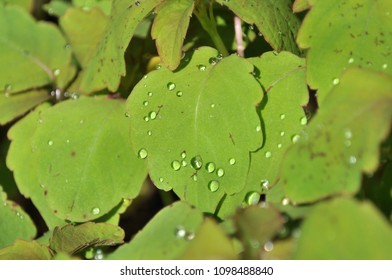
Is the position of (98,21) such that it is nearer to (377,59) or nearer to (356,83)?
(377,59)

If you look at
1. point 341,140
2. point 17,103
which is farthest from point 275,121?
point 17,103

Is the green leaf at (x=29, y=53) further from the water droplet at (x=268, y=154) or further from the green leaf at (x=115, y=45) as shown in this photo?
the water droplet at (x=268, y=154)

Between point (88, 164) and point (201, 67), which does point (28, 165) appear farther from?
point (201, 67)

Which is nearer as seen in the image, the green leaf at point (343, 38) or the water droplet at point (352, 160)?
the water droplet at point (352, 160)

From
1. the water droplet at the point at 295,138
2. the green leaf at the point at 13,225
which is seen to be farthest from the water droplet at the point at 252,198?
the green leaf at the point at 13,225

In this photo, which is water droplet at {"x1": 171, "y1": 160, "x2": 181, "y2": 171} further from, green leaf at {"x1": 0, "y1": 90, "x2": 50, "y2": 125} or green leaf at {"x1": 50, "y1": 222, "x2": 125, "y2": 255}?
green leaf at {"x1": 0, "y1": 90, "x2": 50, "y2": 125}

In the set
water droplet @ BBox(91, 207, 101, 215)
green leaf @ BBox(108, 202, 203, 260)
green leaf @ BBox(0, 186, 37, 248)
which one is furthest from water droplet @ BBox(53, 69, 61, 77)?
green leaf @ BBox(108, 202, 203, 260)
